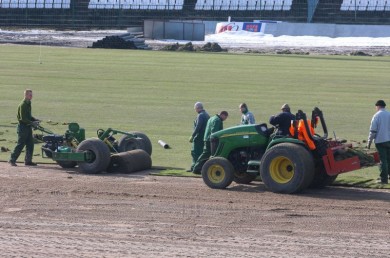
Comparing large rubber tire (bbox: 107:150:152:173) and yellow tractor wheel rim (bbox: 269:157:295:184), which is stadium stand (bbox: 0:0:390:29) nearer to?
large rubber tire (bbox: 107:150:152:173)

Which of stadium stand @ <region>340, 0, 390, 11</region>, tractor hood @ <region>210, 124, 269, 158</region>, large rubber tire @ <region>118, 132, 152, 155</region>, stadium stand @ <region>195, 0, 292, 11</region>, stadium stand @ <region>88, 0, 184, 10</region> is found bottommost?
large rubber tire @ <region>118, 132, 152, 155</region>

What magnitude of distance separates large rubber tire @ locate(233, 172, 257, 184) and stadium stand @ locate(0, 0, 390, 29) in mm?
73217

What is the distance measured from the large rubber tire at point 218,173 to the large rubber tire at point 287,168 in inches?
26.5

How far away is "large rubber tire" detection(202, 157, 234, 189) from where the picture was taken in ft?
52.7

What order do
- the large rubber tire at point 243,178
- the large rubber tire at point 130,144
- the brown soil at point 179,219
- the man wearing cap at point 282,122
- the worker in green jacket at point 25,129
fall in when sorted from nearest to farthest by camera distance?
the brown soil at point 179,219
the man wearing cap at point 282,122
the large rubber tire at point 243,178
the worker in green jacket at point 25,129
the large rubber tire at point 130,144

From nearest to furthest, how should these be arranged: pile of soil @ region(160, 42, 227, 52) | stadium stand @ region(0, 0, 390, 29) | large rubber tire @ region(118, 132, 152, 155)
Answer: large rubber tire @ region(118, 132, 152, 155) → pile of soil @ region(160, 42, 227, 52) → stadium stand @ region(0, 0, 390, 29)

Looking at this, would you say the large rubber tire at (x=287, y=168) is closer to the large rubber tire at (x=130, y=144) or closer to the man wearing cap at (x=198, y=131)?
the man wearing cap at (x=198, y=131)

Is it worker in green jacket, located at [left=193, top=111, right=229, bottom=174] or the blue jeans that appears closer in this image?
the blue jeans

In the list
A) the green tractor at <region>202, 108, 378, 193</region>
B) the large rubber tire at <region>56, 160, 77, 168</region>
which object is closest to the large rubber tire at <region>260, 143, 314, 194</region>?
the green tractor at <region>202, 108, 378, 193</region>

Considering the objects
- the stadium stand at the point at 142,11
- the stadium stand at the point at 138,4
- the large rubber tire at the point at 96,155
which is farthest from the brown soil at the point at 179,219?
the stadium stand at the point at 138,4

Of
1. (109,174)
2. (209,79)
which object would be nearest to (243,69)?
(209,79)

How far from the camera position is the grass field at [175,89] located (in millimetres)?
26047

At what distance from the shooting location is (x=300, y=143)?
1546cm

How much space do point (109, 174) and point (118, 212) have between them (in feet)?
13.5
